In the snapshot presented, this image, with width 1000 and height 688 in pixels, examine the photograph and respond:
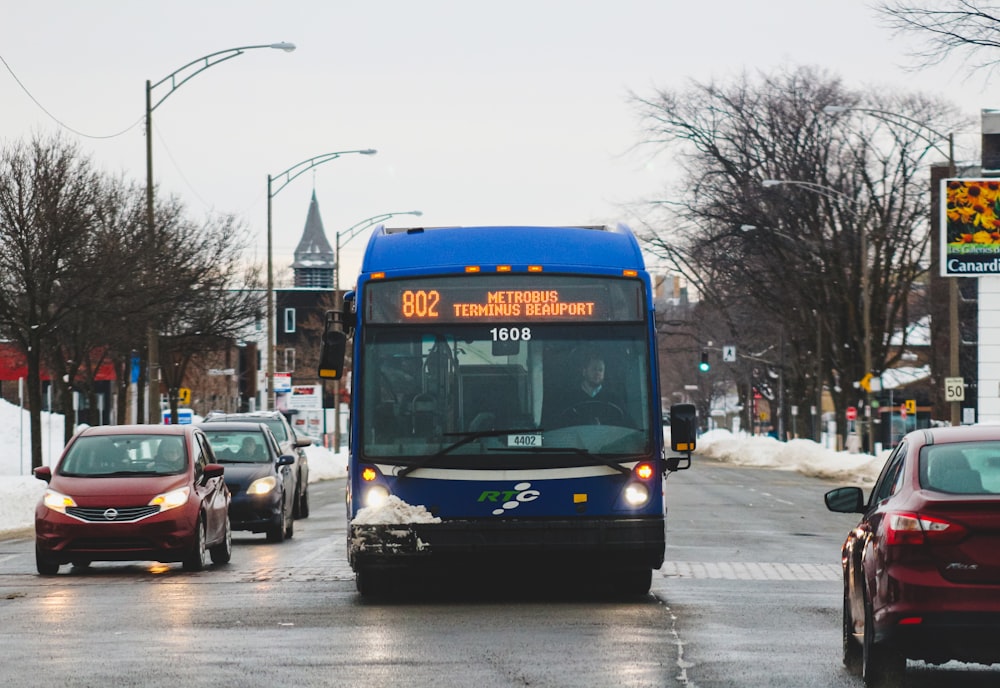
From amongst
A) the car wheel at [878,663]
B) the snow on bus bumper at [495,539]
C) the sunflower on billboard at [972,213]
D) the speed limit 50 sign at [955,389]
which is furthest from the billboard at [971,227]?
the car wheel at [878,663]

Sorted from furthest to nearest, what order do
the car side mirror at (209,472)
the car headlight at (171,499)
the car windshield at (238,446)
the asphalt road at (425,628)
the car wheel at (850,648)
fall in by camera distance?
the car windshield at (238,446) < the car side mirror at (209,472) < the car headlight at (171,499) < the car wheel at (850,648) < the asphalt road at (425,628)

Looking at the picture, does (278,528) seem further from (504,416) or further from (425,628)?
(425,628)

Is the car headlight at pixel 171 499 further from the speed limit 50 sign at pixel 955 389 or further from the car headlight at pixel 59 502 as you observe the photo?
the speed limit 50 sign at pixel 955 389

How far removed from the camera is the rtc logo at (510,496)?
14569 mm

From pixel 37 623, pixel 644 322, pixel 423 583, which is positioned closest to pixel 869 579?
pixel 644 322

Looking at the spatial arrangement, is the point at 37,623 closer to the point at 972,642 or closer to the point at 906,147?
the point at 972,642

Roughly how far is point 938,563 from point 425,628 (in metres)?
5.14

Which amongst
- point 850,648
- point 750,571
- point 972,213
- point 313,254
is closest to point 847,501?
point 850,648

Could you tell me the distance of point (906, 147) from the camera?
60.2m

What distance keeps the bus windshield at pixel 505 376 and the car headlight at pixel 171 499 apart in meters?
4.23

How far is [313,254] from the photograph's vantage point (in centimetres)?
17888

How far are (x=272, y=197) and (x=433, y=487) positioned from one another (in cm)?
3940

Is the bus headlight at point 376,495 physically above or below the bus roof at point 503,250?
below

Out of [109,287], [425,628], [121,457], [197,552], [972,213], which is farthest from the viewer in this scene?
[972,213]
